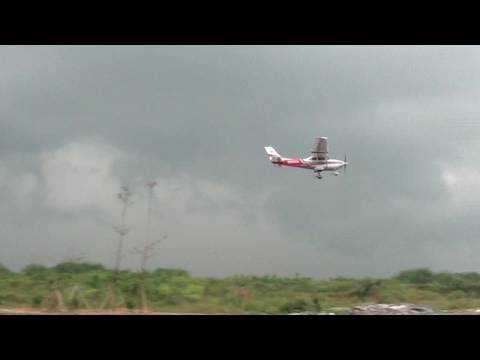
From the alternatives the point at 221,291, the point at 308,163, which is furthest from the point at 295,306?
the point at 308,163

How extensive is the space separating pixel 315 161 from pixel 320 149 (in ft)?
0.45

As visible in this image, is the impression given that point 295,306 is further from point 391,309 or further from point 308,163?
point 308,163

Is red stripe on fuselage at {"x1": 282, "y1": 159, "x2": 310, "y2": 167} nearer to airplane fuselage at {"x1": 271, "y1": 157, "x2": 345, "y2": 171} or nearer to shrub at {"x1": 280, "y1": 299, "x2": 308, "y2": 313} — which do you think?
airplane fuselage at {"x1": 271, "y1": 157, "x2": 345, "y2": 171}

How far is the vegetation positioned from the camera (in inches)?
170

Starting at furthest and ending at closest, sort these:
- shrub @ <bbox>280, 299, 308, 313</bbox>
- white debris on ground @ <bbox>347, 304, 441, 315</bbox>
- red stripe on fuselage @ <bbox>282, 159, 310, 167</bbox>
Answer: red stripe on fuselage @ <bbox>282, 159, 310, 167</bbox>, shrub @ <bbox>280, 299, 308, 313</bbox>, white debris on ground @ <bbox>347, 304, 441, 315</bbox>

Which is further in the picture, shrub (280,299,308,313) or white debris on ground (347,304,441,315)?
shrub (280,299,308,313)

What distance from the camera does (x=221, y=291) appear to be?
4.39 meters

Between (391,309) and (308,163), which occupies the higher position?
(308,163)

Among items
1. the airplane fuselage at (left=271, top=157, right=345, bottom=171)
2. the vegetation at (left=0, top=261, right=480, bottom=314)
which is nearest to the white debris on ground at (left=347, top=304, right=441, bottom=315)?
the vegetation at (left=0, top=261, right=480, bottom=314)
